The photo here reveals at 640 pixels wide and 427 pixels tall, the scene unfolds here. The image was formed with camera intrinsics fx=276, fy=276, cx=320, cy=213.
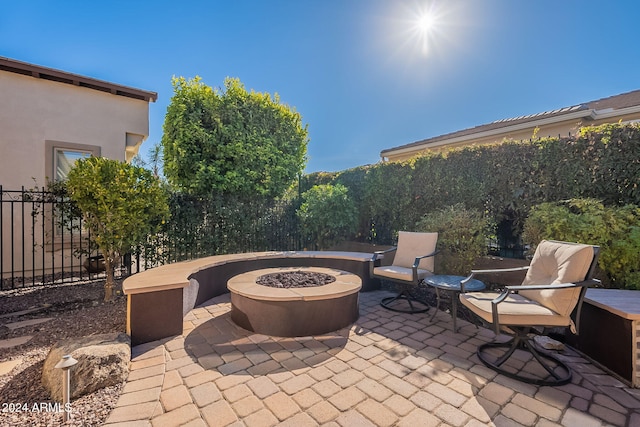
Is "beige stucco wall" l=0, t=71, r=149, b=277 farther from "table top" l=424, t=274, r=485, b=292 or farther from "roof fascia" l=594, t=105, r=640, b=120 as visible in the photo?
"roof fascia" l=594, t=105, r=640, b=120

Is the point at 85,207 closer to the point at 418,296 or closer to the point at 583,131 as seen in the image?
the point at 418,296

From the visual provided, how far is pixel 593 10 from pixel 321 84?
6482mm

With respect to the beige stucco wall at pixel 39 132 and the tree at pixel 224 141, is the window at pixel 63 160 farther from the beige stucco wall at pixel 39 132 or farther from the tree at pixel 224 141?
the tree at pixel 224 141

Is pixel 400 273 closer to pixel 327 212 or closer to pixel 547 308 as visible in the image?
pixel 547 308

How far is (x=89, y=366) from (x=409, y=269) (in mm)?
3788

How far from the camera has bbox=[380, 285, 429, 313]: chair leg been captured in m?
4.00

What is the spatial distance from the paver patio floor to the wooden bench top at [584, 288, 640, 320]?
58 centimetres

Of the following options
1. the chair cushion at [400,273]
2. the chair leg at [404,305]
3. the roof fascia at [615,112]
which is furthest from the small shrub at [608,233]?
the roof fascia at [615,112]

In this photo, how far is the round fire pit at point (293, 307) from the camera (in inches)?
122

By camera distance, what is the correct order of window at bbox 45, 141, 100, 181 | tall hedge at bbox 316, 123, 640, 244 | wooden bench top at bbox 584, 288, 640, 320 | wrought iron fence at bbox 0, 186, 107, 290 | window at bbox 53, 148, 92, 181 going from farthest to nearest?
window at bbox 53, 148, 92, 181 < window at bbox 45, 141, 100, 181 < wrought iron fence at bbox 0, 186, 107, 290 < tall hedge at bbox 316, 123, 640, 244 < wooden bench top at bbox 584, 288, 640, 320

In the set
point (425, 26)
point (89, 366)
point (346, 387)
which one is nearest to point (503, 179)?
point (425, 26)

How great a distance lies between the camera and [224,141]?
5.93 metres

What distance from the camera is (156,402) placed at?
1.98 meters

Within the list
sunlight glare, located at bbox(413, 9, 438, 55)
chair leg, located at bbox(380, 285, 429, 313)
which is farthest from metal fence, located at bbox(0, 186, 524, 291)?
sunlight glare, located at bbox(413, 9, 438, 55)
